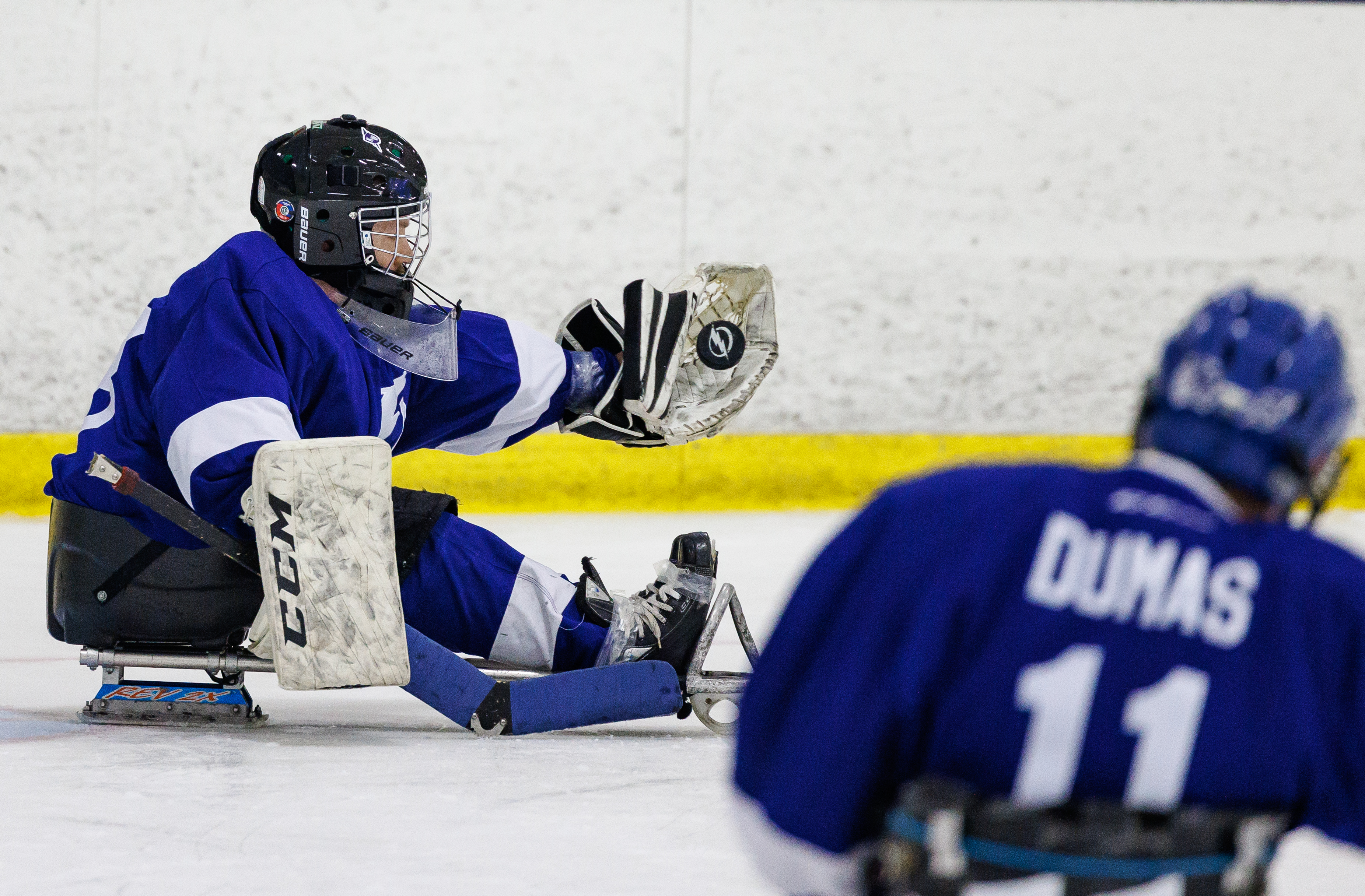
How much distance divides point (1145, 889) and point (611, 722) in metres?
1.79

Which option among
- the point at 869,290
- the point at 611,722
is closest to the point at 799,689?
the point at 611,722

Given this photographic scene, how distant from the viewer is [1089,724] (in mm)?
884

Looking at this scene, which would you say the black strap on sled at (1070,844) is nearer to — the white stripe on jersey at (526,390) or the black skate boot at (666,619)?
the black skate boot at (666,619)

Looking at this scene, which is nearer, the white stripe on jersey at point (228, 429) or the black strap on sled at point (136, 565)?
the white stripe on jersey at point (228, 429)

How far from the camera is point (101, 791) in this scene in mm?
2148

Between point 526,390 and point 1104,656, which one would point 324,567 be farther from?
point 1104,656

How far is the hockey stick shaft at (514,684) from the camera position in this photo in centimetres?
248

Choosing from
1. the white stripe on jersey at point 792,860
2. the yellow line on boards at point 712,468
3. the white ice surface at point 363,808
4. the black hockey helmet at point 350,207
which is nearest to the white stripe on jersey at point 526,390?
the black hockey helmet at point 350,207

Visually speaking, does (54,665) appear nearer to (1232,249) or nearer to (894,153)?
(894,153)

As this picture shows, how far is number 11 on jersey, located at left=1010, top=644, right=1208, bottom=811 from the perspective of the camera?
875 millimetres

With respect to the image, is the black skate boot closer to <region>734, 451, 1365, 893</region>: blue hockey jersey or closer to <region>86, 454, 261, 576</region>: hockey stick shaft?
<region>86, 454, 261, 576</region>: hockey stick shaft

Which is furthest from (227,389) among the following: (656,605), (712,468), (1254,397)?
(712,468)

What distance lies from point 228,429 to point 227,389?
62mm

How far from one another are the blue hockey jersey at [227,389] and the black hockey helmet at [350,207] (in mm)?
62
